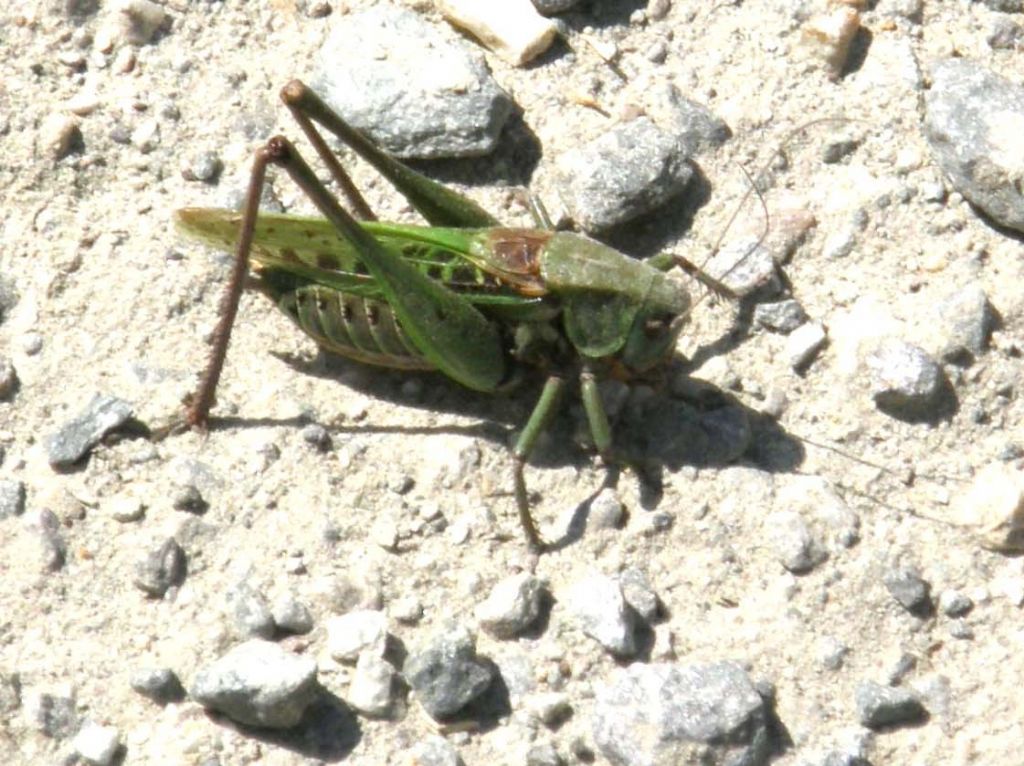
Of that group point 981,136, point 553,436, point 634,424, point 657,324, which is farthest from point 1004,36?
point 553,436

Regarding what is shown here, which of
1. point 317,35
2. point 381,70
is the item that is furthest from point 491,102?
point 317,35

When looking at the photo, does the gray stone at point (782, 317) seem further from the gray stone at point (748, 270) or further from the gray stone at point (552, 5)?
the gray stone at point (552, 5)

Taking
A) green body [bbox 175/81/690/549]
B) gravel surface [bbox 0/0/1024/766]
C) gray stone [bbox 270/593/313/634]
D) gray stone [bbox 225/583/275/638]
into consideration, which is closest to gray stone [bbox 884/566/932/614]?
gravel surface [bbox 0/0/1024/766]

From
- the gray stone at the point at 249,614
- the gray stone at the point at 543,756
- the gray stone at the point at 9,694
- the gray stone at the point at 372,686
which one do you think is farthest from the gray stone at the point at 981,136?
the gray stone at the point at 9,694

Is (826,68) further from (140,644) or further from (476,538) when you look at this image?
(140,644)

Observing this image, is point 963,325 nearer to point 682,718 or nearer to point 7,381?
point 682,718

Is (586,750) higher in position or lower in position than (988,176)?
lower
